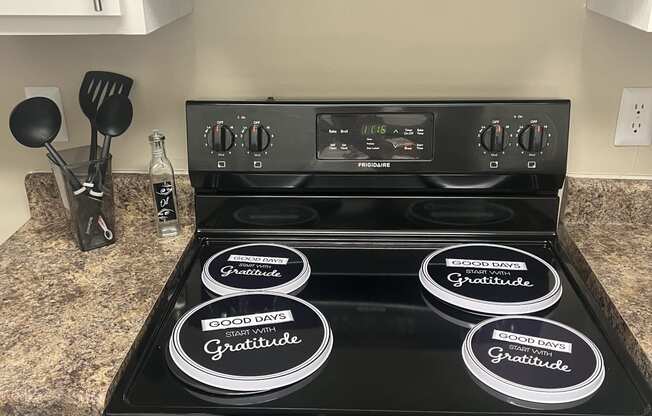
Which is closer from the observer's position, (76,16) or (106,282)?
(76,16)

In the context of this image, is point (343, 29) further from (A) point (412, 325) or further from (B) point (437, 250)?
(A) point (412, 325)

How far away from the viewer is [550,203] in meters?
1.24

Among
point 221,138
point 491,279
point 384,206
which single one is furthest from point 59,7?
point 491,279

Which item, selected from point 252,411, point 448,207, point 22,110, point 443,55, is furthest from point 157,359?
point 443,55

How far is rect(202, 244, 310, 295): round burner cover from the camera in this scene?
1.06 meters

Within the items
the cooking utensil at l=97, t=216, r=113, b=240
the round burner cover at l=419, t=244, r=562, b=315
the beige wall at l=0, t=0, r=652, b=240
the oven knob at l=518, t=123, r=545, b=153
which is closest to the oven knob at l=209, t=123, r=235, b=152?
the beige wall at l=0, t=0, r=652, b=240

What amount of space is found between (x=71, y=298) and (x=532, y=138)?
2.77ft

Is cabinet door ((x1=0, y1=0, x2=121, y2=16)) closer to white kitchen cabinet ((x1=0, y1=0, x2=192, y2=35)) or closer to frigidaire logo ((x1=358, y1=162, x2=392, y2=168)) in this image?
white kitchen cabinet ((x1=0, y1=0, x2=192, y2=35))

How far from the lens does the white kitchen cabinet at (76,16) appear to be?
0.94 m

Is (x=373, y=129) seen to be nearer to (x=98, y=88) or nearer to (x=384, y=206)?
(x=384, y=206)

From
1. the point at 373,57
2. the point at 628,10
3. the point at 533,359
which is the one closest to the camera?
the point at 533,359

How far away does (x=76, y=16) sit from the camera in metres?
0.96

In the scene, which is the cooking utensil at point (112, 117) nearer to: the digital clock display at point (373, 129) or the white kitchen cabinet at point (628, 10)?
the digital clock display at point (373, 129)

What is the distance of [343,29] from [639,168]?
2.13ft
